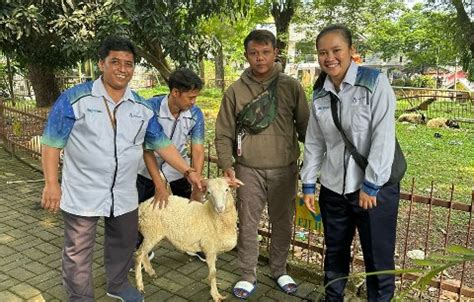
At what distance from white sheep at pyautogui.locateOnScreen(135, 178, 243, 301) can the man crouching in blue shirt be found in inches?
18.5

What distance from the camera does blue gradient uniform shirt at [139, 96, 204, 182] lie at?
3682 mm

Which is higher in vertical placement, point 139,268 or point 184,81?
point 184,81

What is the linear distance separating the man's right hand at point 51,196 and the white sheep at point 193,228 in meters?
0.90

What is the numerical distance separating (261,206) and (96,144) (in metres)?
1.45

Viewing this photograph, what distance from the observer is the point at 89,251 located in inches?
116

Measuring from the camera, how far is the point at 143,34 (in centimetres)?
665

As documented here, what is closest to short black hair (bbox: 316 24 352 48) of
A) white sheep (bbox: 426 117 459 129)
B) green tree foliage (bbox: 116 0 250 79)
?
green tree foliage (bbox: 116 0 250 79)

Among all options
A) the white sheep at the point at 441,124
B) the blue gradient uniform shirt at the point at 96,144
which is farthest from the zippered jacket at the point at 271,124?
the white sheep at the point at 441,124

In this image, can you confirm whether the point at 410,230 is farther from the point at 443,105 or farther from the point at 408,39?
the point at 408,39

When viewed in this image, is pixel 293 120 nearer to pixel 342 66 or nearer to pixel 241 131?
pixel 241 131

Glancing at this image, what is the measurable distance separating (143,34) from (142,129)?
13.6 feet

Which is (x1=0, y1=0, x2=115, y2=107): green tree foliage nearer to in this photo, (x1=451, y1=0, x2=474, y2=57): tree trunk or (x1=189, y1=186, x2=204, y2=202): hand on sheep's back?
(x1=189, y1=186, x2=204, y2=202): hand on sheep's back

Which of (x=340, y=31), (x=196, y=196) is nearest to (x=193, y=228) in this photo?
(x=196, y=196)

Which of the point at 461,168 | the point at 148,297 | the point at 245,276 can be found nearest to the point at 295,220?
the point at 245,276
